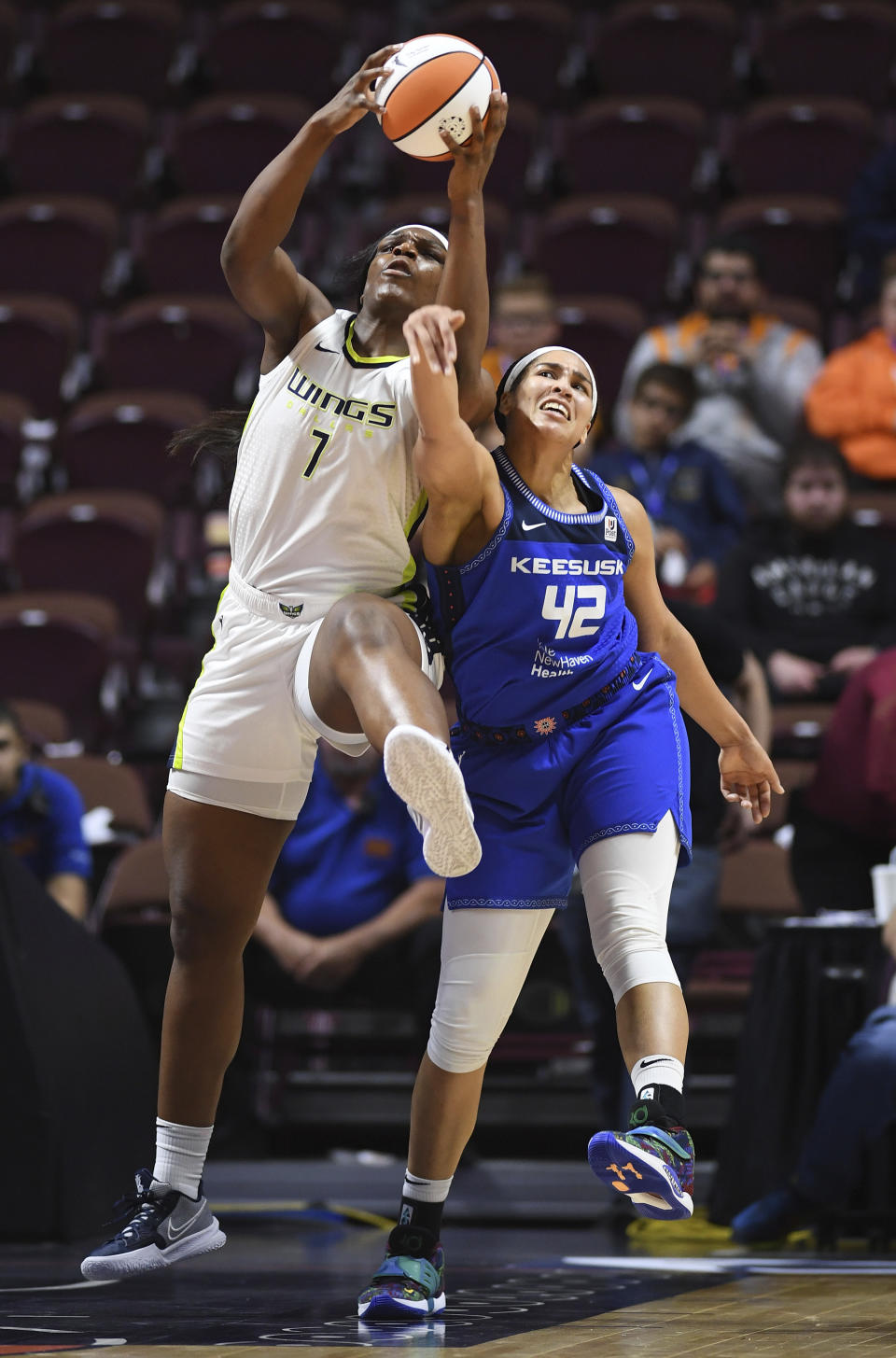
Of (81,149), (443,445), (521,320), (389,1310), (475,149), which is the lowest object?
(389,1310)

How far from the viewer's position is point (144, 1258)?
3408 mm

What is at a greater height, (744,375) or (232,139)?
(232,139)

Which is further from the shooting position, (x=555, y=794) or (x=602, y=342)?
(x=602, y=342)

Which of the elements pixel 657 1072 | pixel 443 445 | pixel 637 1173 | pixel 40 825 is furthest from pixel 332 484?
pixel 40 825

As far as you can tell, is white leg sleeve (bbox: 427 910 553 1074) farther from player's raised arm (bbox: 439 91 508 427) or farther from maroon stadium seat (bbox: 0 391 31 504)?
maroon stadium seat (bbox: 0 391 31 504)

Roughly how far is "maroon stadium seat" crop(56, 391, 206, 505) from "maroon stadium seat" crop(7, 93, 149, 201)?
2.28 meters

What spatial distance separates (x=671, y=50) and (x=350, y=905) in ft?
20.2

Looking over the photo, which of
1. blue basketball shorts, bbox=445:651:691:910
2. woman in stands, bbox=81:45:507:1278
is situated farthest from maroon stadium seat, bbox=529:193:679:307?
blue basketball shorts, bbox=445:651:691:910

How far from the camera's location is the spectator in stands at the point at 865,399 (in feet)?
24.0

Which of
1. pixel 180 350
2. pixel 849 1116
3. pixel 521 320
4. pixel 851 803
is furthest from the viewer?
pixel 180 350

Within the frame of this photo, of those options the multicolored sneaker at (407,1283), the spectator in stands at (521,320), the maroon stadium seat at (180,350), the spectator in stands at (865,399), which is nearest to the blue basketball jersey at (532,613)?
the multicolored sneaker at (407,1283)

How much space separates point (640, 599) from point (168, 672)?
4518 mm

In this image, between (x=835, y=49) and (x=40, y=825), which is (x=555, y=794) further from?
(x=835, y=49)

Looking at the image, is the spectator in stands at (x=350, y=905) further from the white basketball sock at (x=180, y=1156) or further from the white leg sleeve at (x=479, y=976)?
the white leg sleeve at (x=479, y=976)
